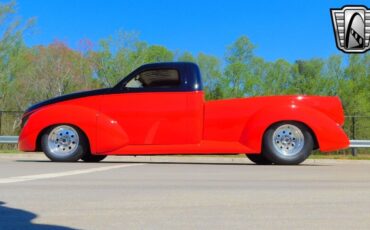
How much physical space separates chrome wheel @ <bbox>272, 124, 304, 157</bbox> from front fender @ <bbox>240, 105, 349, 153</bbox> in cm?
19

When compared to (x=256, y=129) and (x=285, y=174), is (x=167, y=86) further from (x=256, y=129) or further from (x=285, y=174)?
(x=285, y=174)

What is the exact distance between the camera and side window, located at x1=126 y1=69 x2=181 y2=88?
392 inches

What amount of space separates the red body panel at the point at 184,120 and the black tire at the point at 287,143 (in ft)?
0.45

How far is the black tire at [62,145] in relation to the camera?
32.2ft

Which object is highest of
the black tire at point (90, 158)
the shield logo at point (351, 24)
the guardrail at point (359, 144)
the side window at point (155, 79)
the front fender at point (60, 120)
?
the shield logo at point (351, 24)

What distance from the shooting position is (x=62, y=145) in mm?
9898

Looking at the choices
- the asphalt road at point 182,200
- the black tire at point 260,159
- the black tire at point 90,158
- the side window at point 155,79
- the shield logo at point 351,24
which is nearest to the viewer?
the asphalt road at point 182,200

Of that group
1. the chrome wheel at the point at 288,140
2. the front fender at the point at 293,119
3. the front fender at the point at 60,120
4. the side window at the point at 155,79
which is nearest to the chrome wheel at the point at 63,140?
the front fender at the point at 60,120

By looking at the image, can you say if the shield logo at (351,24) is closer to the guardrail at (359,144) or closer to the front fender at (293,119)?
the guardrail at (359,144)

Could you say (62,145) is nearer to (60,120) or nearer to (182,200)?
(60,120)

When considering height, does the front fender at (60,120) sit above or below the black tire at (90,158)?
above

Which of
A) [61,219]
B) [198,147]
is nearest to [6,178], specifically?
[61,219]

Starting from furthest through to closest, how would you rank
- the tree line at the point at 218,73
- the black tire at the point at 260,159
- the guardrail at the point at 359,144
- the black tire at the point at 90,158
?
the tree line at the point at 218,73 → the guardrail at the point at 359,144 → the black tire at the point at 90,158 → the black tire at the point at 260,159

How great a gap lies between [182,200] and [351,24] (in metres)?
17.2
